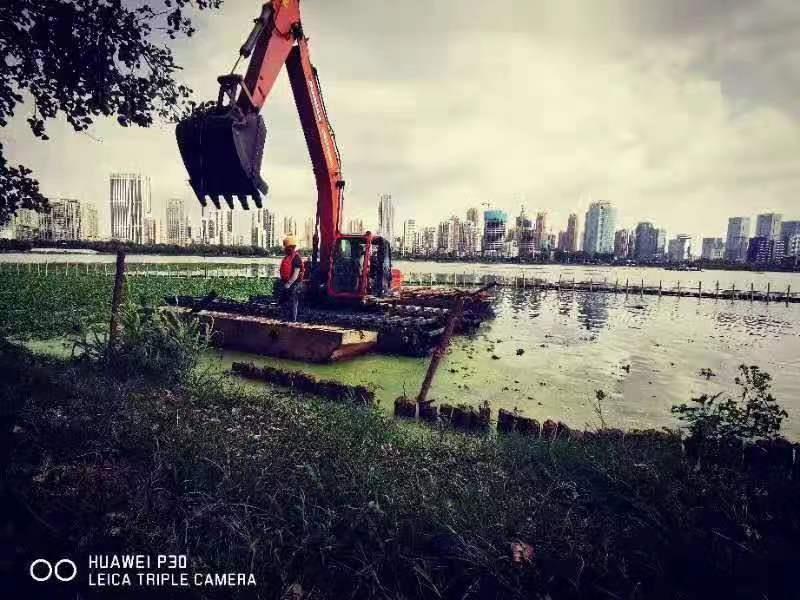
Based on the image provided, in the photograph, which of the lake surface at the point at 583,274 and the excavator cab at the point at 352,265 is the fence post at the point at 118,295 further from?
the lake surface at the point at 583,274

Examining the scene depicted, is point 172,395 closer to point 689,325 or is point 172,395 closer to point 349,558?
point 349,558

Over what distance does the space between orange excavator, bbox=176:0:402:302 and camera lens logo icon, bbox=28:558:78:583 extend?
17.9ft

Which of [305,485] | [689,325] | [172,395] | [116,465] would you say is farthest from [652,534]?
[689,325]

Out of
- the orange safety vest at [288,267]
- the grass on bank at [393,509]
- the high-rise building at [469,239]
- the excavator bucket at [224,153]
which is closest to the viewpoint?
the grass on bank at [393,509]

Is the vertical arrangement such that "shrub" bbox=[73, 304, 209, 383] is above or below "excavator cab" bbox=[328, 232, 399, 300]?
below

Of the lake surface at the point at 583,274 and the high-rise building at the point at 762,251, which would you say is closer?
the lake surface at the point at 583,274

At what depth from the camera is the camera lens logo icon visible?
270 cm

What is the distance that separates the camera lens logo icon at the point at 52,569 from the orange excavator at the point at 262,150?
5.44 m

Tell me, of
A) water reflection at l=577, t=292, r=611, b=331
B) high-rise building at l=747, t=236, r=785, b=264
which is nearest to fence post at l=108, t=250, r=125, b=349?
water reflection at l=577, t=292, r=611, b=331

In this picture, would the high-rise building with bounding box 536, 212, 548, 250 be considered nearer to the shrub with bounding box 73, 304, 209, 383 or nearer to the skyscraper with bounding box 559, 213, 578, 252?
the skyscraper with bounding box 559, 213, 578, 252

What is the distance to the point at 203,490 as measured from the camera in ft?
12.1

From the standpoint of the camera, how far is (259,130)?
7.19 meters

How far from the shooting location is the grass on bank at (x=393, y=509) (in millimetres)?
2814

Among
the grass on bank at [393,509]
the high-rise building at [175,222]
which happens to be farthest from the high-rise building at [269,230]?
the grass on bank at [393,509]
